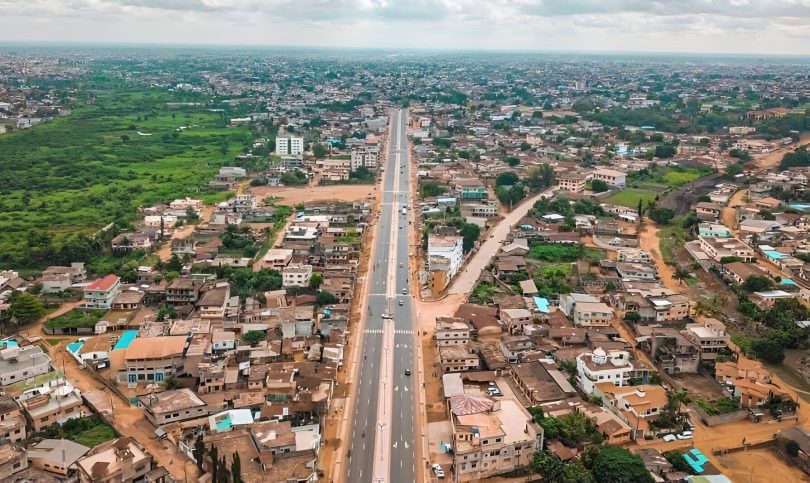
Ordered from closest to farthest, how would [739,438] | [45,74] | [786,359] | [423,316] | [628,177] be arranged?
1. [739,438]
2. [786,359]
3. [423,316]
4. [628,177]
5. [45,74]

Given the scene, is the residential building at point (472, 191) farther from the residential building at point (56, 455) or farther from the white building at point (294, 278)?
the residential building at point (56, 455)

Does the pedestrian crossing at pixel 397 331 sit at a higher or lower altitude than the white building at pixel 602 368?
lower

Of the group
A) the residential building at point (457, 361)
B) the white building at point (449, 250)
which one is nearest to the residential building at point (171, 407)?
the residential building at point (457, 361)

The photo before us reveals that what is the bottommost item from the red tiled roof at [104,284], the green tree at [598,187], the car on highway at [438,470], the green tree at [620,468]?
the car on highway at [438,470]

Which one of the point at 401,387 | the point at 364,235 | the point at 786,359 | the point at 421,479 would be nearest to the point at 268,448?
the point at 421,479

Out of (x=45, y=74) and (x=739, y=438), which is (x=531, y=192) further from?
(x=45, y=74)
